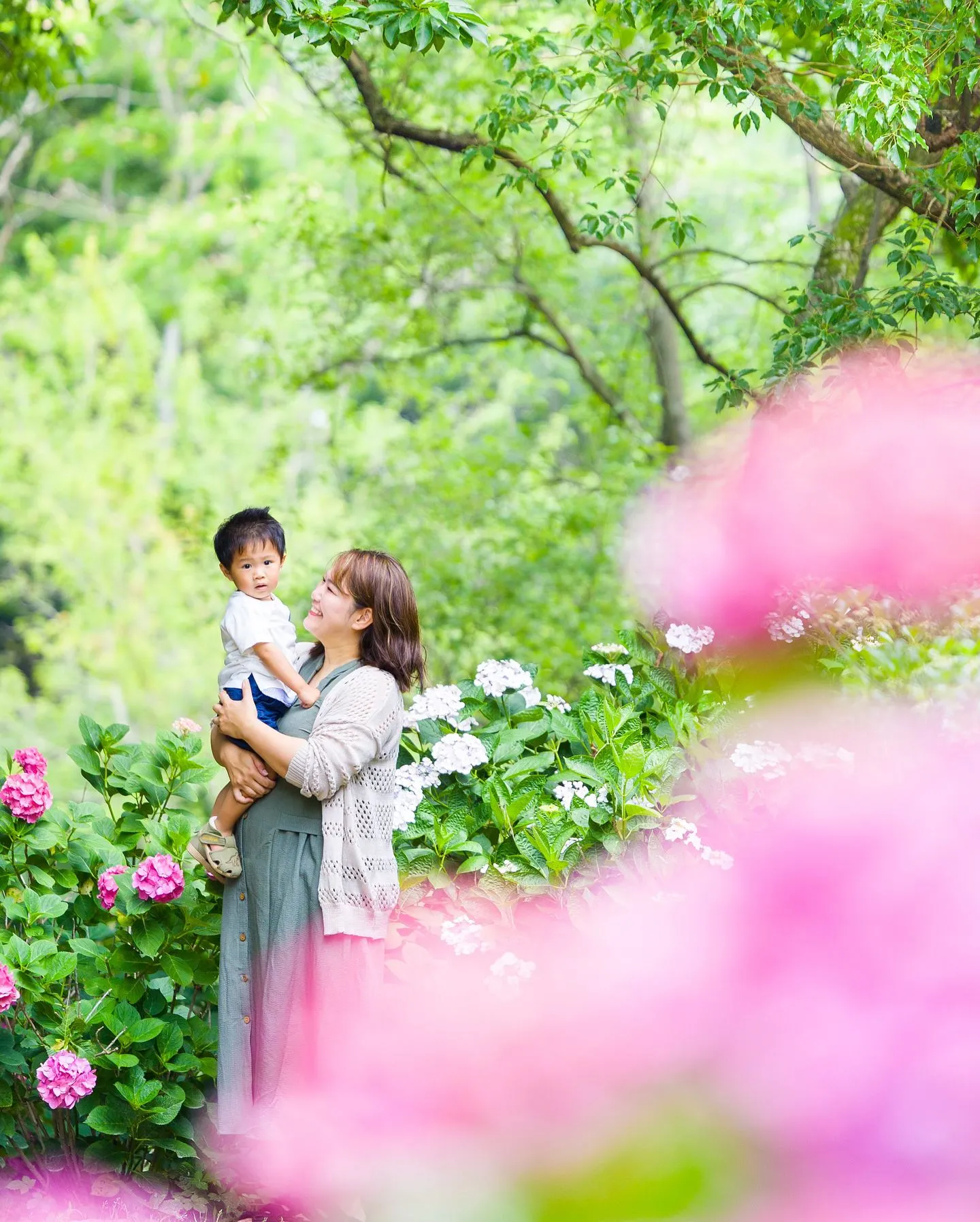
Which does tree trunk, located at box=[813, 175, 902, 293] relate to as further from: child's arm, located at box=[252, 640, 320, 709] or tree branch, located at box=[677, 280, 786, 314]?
child's arm, located at box=[252, 640, 320, 709]

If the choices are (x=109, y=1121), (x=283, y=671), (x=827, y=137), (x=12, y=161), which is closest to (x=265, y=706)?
(x=283, y=671)

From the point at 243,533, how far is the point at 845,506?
1.16m

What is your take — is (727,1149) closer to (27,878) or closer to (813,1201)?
(813,1201)

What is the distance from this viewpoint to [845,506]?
2.24 m

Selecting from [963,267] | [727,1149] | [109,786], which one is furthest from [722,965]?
[963,267]

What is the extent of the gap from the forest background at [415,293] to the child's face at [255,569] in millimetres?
1126

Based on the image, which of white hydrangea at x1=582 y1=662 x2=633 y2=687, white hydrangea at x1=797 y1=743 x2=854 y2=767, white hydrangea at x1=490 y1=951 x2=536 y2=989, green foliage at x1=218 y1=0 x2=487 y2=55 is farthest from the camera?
white hydrangea at x1=582 y1=662 x2=633 y2=687

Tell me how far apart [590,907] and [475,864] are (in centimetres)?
27

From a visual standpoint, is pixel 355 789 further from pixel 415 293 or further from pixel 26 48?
pixel 415 293

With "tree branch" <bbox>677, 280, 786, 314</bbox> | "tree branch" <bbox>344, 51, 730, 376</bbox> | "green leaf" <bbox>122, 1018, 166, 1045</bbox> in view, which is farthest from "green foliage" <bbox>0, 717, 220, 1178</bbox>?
"tree branch" <bbox>677, 280, 786, 314</bbox>

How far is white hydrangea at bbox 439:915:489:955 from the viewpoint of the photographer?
246cm

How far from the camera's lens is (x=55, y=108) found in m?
13.5

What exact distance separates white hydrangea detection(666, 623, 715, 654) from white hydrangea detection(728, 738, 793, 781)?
0.51 m

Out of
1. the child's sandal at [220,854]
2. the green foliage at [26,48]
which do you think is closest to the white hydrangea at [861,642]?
the child's sandal at [220,854]
